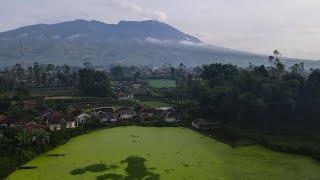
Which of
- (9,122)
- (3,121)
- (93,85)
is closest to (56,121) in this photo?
(9,122)

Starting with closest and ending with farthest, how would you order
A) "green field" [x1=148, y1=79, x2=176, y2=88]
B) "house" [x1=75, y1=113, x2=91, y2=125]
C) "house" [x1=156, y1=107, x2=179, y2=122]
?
1. "house" [x1=75, y1=113, x2=91, y2=125]
2. "house" [x1=156, y1=107, x2=179, y2=122]
3. "green field" [x1=148, y1=79, x2=176, y2=88]

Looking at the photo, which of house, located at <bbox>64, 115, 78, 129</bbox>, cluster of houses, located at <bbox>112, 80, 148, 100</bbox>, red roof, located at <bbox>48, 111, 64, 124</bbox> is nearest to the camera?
red roof, located at <bbox>48, 111, 64, 124</bbox>

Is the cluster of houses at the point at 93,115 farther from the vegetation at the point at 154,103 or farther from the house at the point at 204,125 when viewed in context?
the vegetation at the point at 154,103

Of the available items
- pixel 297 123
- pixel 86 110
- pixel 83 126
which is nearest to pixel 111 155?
pixel 83 126

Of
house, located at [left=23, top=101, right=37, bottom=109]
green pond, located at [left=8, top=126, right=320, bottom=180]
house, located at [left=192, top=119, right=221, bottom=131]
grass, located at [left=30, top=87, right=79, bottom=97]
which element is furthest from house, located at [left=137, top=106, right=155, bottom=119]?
grass, located at [left=30, top=87, right=79, bottom=97]

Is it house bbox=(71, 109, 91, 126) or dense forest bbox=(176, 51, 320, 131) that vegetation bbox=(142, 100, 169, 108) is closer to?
dense forest bbox=(176, 51, 320, 131)

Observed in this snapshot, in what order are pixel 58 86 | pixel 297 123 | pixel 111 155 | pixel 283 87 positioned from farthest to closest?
pixel 58 86
pixel 283 87
pixel 297 123
pixel 111 155

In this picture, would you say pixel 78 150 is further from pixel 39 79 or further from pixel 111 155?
pixel 39 79

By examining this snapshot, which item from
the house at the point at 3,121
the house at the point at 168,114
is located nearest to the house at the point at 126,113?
the house at the point at 168,114
